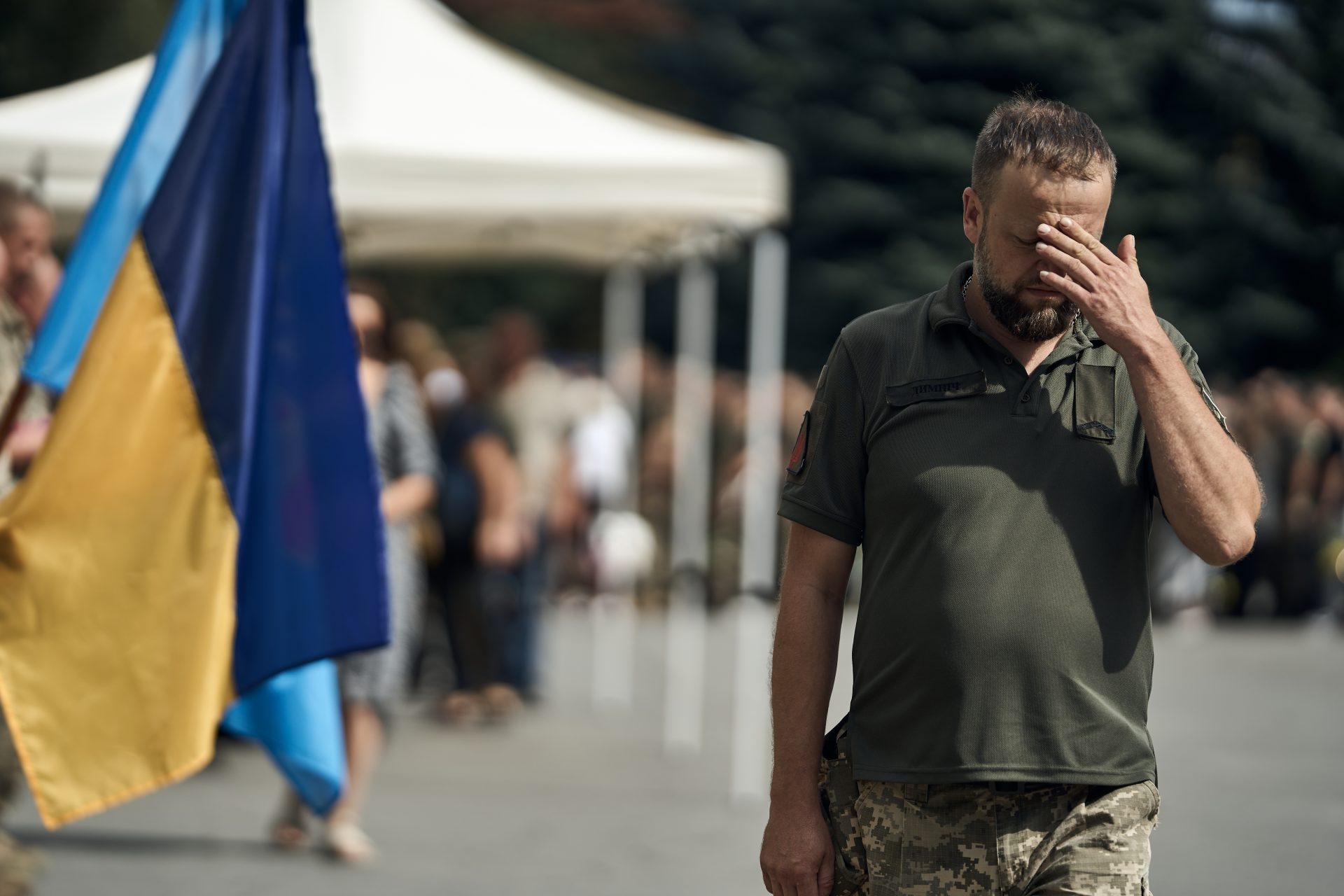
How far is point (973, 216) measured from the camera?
3154mm

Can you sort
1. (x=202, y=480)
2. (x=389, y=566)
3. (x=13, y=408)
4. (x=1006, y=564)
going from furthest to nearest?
(x=389, y=566), (x=13, y=408), (x=202, y=480), (x=1006, y=564)

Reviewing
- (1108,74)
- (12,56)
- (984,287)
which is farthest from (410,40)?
(1108,74)

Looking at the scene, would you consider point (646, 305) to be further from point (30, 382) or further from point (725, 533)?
point (30, 382)

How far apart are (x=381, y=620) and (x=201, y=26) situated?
1.68 m

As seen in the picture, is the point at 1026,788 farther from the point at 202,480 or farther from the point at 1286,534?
the point at 1286,534

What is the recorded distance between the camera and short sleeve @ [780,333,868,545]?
10.4 ft

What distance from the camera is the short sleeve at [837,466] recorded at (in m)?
3.17

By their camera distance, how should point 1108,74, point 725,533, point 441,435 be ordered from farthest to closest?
point 1108,74 < point 725,533 < point 441,435

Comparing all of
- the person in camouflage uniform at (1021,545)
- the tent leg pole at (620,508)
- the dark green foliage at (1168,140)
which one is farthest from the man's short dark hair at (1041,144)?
the dark green foliage at (1168,140)

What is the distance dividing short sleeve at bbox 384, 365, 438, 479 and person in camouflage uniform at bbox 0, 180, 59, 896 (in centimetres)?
164

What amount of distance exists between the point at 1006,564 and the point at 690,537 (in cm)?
885

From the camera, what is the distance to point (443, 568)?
11336 mm

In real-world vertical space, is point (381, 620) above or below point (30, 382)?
below

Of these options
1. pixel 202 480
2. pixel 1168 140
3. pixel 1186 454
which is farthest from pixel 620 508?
pixel 1168 140
